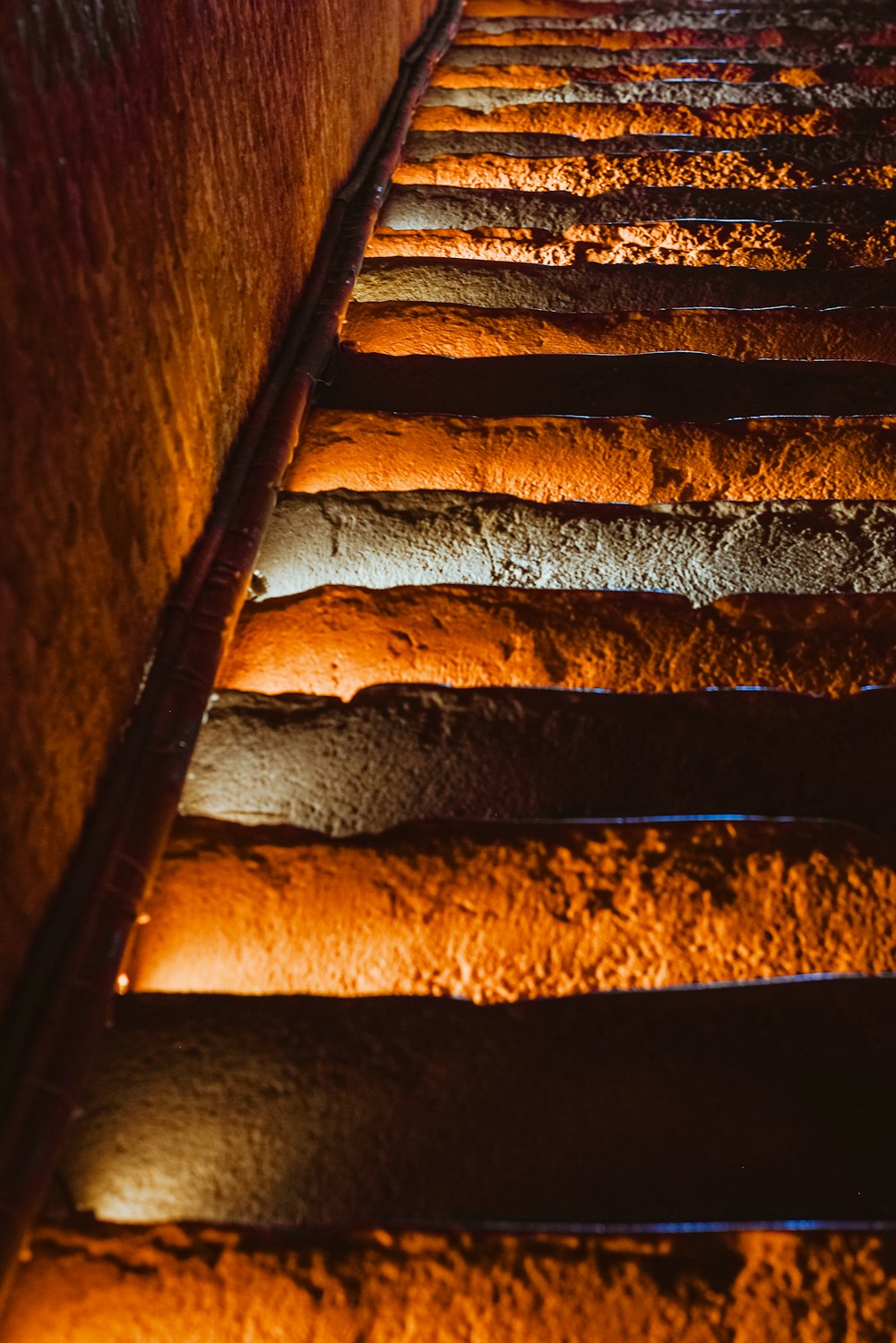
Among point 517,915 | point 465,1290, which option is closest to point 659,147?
point 517,915

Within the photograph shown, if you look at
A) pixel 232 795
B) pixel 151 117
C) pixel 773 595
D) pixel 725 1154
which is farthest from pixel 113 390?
pixel 725 1154

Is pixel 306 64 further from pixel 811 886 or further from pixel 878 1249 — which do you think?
pixel 878 1249

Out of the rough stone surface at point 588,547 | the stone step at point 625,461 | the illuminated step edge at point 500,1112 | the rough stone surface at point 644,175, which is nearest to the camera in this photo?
the illuminated step edge at point 500,1112

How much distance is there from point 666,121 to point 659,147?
33cm

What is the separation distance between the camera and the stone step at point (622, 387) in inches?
108

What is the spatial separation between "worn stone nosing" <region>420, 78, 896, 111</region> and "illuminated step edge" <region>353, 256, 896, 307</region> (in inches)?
73.1

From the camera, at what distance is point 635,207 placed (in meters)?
3.73

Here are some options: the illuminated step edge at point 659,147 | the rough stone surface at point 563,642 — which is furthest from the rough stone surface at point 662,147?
the rough stone surface at point 563,642

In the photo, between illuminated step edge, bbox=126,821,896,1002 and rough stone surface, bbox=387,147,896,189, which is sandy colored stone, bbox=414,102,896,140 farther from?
illuminated step edge, bbox=126,821,896,1002

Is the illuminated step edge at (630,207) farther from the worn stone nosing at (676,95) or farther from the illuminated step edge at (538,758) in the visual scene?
the illuminated step edge at (538,758)

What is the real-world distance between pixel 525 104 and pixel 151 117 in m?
3.47

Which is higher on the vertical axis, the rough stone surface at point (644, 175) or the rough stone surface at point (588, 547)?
the rough stone surface at point (644, 175)

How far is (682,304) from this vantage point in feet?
10.6

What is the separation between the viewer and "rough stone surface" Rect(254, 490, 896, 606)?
224cm
